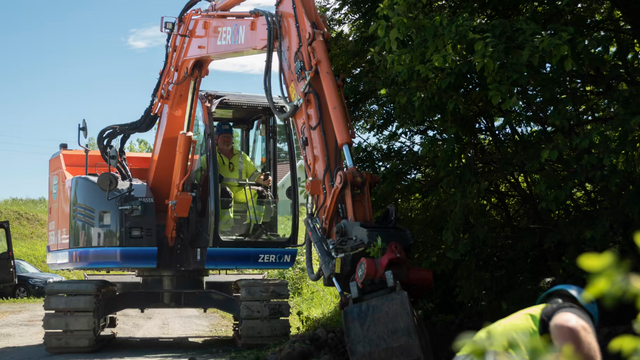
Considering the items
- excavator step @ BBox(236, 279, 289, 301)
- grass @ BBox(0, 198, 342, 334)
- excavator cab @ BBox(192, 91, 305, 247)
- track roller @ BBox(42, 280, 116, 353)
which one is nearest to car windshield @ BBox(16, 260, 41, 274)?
grass @ BBox(0, 198, 342, 334)

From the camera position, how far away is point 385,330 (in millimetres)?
5652

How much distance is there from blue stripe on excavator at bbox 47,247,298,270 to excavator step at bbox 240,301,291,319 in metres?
0.50

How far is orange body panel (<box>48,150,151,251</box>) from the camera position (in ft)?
35.0

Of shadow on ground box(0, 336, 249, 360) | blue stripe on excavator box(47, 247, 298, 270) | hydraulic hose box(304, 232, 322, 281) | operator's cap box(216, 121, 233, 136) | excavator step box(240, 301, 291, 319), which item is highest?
operator's cap box(216, 121, 233, 136)

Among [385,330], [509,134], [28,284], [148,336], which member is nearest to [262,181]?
[509,134]

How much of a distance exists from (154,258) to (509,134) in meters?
5.18

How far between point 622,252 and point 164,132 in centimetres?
627

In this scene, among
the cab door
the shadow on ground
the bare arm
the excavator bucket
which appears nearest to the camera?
the bare arm

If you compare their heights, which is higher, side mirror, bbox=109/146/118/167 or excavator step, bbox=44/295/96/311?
side mirror, bbox=109/146/118/167

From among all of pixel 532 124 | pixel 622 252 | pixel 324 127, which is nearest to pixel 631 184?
pixel 622 252

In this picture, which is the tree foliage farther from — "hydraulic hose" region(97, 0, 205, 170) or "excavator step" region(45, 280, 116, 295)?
"excavator step" region(45, 280, 116, 295)

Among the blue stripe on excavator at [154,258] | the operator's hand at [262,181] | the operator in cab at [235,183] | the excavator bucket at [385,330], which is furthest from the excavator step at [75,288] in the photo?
the excavator bucket at [385,330]

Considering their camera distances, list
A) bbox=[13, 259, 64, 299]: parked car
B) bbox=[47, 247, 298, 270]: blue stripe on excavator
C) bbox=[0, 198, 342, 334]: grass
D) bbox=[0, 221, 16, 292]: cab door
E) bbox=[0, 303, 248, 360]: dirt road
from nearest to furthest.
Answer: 1. bbox=[0, 303, 248, 360]: dirt road
2. bbox=[47, 247, 298, 270]: blue stripe on excavator
3. bbox=[0, 198, 342, 334]: grass
4. bbox=[0, 221, 16, 292]: cab door
5. bbox=[13, 259, 64, 299]: parked car

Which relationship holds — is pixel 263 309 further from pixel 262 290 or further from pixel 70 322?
pixel 70 322
